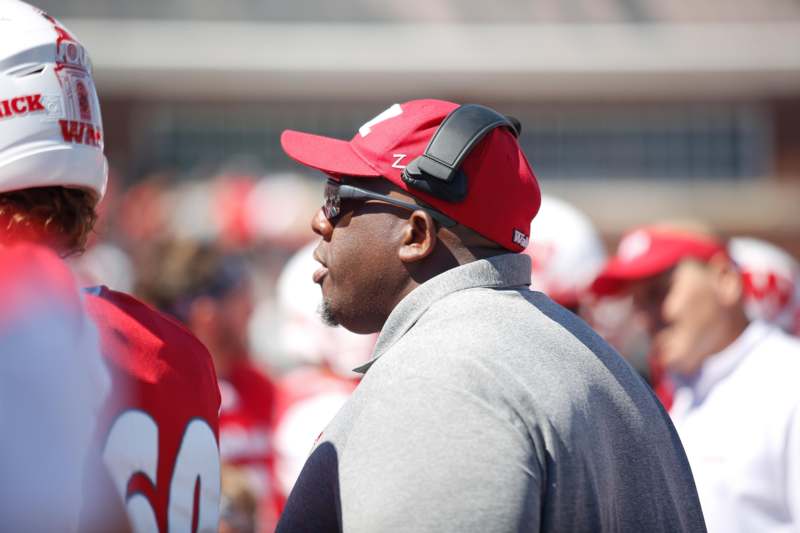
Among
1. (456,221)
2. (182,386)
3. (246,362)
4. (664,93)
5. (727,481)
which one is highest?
(456,221)

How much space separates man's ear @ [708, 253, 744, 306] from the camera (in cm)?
433

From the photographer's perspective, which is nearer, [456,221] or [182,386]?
[182,386]

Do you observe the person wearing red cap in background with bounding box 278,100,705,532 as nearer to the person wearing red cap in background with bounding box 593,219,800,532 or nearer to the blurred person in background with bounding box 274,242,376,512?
the person wearing red cap in background with bounding box 593,219,800,532

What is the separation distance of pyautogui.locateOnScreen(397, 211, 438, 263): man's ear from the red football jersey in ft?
1.51

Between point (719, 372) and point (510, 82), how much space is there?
58.0 feet

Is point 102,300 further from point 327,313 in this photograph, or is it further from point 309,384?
point 309,384

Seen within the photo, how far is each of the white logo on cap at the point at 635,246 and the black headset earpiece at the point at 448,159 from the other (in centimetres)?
227

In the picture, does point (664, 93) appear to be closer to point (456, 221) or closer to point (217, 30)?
point (217, 30)

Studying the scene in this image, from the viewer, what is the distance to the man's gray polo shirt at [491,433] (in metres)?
1.92

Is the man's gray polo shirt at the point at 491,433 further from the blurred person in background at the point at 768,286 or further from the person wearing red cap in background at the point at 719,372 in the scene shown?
the blurred person in background at the point at 768,286

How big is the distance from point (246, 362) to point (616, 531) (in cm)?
392

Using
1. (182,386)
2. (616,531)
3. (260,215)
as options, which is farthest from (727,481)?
(260,215)

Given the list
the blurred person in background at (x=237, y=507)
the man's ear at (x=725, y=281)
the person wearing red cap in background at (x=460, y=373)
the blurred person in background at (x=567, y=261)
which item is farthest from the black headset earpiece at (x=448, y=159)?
the blurred person in background at (x=567, y=261)

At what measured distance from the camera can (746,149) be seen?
71.7 feet
